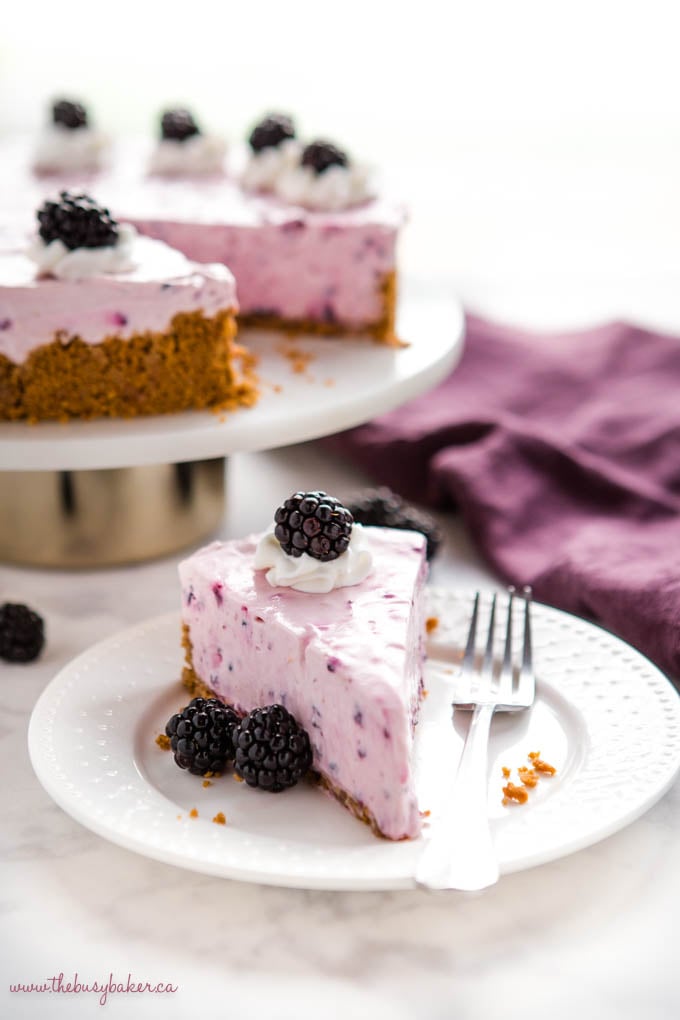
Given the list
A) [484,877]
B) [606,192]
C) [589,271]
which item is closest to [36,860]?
[484,877]

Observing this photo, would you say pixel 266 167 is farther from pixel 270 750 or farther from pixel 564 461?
pixel 270 750

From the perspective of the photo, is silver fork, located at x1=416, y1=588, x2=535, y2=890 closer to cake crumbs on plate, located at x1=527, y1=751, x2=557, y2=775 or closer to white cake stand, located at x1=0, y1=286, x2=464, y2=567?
cake crumbs on plate, located at x1=527, y1=751, x2=557, y2=775

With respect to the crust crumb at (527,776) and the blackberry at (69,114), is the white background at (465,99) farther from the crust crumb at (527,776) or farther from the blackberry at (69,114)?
the crust crumb at (527,776)

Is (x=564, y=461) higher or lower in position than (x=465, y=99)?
lower

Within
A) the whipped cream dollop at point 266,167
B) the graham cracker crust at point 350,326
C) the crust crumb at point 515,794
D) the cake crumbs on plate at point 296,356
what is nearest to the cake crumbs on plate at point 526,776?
the crust crumb at point 515,794

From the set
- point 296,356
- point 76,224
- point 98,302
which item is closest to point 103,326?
point 98,302

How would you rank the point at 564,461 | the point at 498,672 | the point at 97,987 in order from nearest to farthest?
the point at 97,987 → the point at 498,672 → the point at 564,461

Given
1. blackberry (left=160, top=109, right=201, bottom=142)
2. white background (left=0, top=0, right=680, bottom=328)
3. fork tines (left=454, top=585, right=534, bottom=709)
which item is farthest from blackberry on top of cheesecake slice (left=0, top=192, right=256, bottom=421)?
white background (left=0, top=0, right=680, bottom=328)
